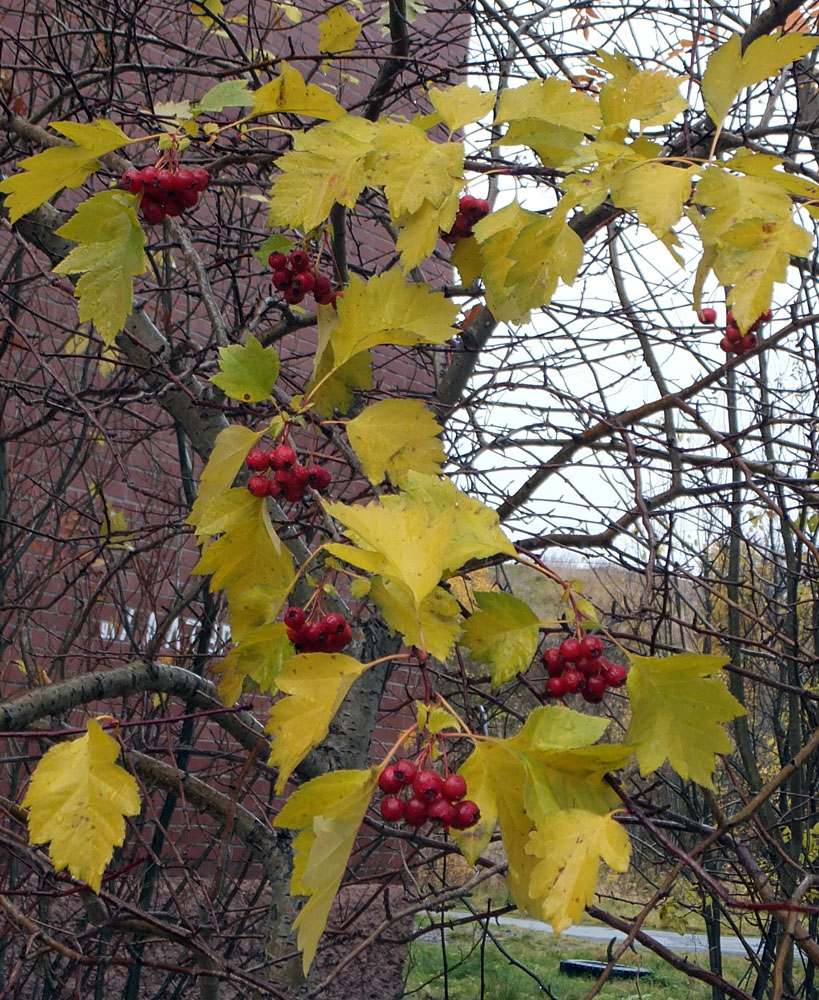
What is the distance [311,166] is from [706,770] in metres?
0.93

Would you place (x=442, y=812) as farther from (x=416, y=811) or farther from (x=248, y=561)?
(x=248, y=561)

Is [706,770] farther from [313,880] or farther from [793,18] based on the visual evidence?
[793,18]

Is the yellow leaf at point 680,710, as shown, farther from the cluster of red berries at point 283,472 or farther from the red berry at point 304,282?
the red berry at point 304,282

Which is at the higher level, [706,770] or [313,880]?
[706,770]

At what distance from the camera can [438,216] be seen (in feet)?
4.03

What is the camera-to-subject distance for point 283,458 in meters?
1.24

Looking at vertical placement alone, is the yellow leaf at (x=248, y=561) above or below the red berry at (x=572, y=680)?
above

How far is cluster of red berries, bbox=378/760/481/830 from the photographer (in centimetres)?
97

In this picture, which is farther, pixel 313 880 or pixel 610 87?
pixel 610 87

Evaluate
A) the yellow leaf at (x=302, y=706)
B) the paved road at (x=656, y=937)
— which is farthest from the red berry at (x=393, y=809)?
the paved road at (x=656, y=937)

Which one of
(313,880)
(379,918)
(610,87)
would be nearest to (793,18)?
(610,87)

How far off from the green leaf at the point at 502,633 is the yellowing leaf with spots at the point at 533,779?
0.16m

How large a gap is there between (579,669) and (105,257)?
88 centimetres

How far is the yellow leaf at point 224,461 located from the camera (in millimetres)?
1219
